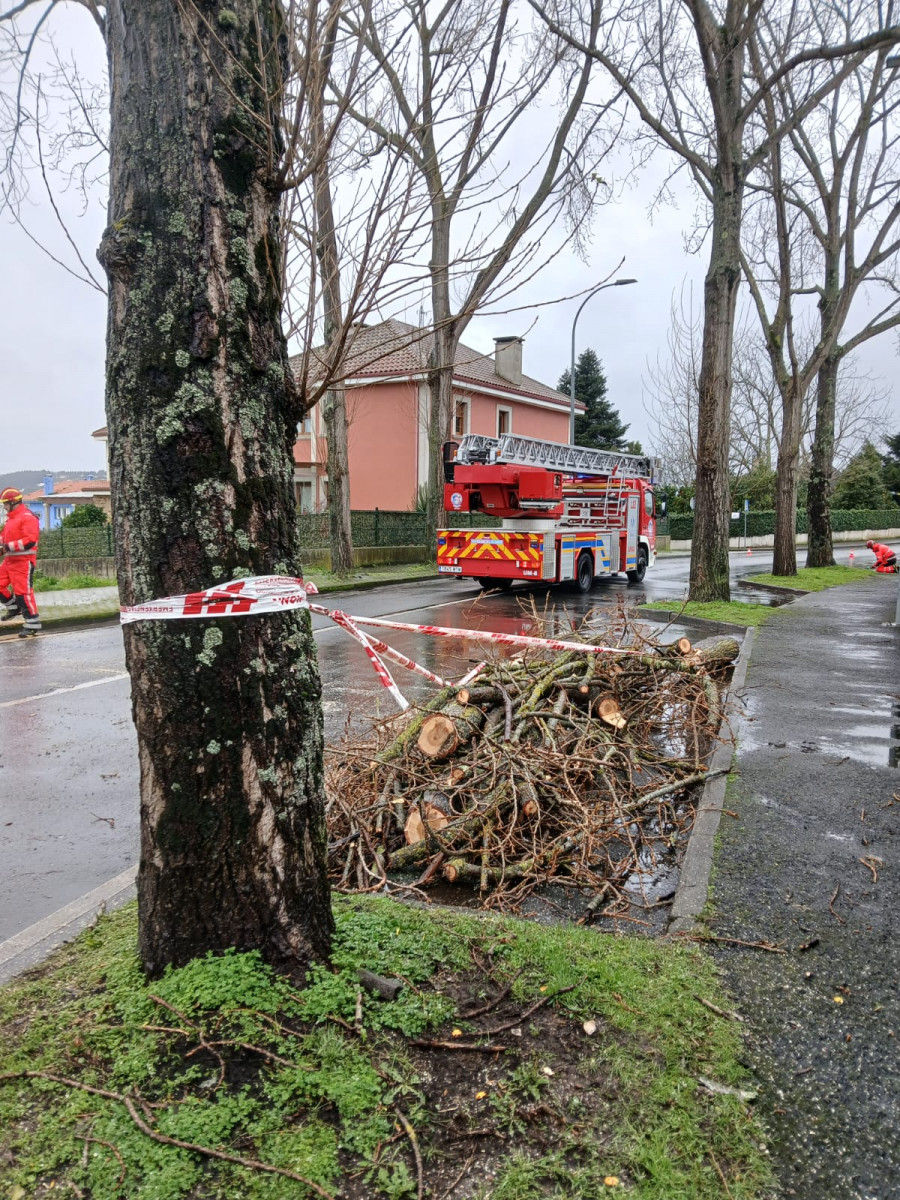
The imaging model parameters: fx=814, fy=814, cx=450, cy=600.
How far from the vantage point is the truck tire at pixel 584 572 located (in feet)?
59.5

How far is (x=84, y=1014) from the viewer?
238 centimetres

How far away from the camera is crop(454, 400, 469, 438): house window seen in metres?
34.0

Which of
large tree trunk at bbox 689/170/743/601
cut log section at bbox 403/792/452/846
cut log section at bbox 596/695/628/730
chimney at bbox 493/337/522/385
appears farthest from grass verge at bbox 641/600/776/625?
chimney at bbox 493/337/522/385

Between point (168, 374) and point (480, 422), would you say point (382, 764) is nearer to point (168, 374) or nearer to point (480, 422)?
point (168, 374)

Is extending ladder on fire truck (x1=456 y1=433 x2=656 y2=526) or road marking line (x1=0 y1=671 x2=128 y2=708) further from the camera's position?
extending ladder on fire truck (x1=456 y1=433 x2=656 y2=526)

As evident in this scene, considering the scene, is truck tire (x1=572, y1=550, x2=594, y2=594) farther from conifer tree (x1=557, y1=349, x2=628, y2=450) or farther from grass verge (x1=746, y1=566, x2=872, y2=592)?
conifer tree (x1=557, y1=349, x2=628, y2=450)

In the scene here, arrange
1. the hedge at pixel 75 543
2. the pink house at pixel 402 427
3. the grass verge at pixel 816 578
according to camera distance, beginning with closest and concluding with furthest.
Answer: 1. the grass verge at pixel 816 578
2. the hedge at pixel 75 543
3. the pink house at pixel 402 427

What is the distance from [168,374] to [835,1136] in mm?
2717

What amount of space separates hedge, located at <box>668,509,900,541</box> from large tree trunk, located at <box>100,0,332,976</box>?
34.4 metres

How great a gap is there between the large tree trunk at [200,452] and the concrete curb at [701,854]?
164 centimetres

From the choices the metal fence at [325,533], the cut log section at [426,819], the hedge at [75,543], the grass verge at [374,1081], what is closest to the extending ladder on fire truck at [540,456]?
the metal fence at [325,533]

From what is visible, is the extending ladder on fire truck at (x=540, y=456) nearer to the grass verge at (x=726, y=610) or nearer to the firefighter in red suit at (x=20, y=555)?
the grass verge at (x=726, y=610)

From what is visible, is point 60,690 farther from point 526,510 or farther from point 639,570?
point 639,570

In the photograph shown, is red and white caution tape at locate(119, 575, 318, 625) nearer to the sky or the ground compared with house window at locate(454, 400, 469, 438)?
nearer to the ground
